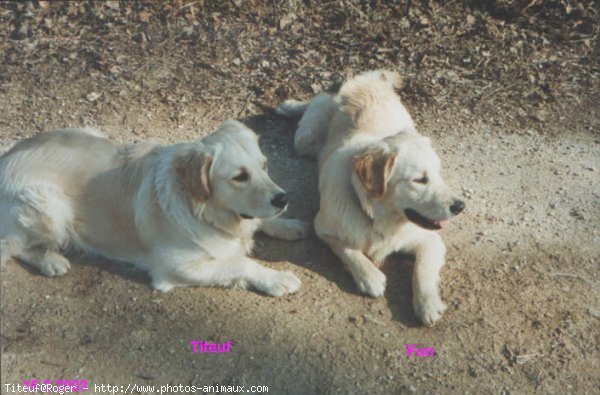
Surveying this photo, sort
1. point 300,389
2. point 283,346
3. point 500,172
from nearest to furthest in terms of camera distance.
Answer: point 300,389 → point 283,346 → point 500,172

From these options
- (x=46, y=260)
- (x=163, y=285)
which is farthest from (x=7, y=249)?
(x=163, y=285)

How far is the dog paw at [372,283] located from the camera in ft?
14.4

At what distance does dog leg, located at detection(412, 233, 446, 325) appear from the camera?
13.7 ft

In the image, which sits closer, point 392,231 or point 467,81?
point 392,231

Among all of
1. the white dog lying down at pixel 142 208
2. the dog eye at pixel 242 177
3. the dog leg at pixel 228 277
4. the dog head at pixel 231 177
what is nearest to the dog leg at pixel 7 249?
the white dog lying down at pixel 142 208

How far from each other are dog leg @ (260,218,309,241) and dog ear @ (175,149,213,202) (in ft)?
3.34

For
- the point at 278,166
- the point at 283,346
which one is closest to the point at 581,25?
the point at 278,166

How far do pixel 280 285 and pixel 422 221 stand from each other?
1205mm

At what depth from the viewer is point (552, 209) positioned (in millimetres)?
5234

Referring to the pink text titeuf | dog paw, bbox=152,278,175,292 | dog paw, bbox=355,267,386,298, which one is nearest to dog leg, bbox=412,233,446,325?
dog paw, bbox=355,267,386,298

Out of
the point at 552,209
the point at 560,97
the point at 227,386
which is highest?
the point at 560,97

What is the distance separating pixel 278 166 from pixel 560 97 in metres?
3.40

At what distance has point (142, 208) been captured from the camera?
4402 millimetres

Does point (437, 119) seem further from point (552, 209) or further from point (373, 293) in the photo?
point (373, 293)
